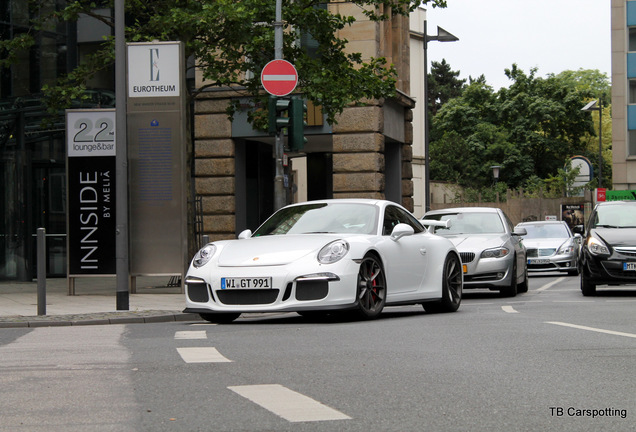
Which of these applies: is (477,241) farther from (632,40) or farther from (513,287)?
(632,40)

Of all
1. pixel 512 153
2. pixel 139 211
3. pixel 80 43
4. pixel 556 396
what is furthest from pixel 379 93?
pixel 512 153

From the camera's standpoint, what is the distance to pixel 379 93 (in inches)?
861

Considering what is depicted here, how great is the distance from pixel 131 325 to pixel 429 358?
547 centimetres

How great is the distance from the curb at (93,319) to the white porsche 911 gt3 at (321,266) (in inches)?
52.3

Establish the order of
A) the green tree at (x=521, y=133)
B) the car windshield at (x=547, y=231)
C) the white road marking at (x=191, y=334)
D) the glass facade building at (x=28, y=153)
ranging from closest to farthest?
1. the white road marking at (x=191, y=334)
2. the glass facade building at (x=28, y=153)
3. the car windshield at (x=547, y=231)
4. the green tree at (x=521, y=133)

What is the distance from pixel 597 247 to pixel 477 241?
1.98 meters

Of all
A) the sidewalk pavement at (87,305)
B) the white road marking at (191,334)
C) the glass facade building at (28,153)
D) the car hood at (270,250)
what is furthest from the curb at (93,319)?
the glass facade building at (28,153)

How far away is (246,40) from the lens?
798 inches

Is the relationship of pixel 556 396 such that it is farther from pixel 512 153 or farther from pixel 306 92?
pixel 512 153

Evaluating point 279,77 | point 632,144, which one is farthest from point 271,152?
point 632,144

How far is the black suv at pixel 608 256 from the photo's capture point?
1711 cm

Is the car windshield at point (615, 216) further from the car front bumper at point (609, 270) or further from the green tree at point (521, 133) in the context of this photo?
the green tree at point (521, 133)

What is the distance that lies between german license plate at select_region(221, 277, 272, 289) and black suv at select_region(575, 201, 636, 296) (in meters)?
7.95

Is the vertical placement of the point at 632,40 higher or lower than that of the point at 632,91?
higher
